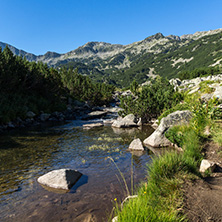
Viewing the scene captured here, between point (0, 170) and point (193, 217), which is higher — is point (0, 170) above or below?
below

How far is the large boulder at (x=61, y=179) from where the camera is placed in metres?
7.25

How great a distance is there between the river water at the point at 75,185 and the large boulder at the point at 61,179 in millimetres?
251

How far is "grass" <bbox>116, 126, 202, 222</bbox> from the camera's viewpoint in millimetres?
3066

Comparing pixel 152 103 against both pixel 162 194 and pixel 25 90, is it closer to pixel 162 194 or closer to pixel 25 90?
pixel 162 194

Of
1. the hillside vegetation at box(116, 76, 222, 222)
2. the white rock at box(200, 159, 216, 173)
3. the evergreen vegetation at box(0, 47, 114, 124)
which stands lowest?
the white rock at box(200, 159, 216, 173)

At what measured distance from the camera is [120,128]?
77.4ft

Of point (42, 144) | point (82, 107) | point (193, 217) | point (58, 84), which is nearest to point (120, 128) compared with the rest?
point (42, 144)

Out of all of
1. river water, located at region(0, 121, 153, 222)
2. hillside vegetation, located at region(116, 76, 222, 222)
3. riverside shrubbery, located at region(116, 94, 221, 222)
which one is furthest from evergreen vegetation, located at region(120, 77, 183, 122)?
riverside shrubbery, located at region(116, 94, 221, 222)

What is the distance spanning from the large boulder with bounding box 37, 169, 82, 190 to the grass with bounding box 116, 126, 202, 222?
3006 mm

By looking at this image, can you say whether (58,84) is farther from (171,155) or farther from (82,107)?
(171,155)

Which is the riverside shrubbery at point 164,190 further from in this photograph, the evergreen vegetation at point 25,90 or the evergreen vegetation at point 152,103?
the evergreen vegetation at point 25,90

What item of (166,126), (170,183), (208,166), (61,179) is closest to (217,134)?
(208,166)

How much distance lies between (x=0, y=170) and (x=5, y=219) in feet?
16.0

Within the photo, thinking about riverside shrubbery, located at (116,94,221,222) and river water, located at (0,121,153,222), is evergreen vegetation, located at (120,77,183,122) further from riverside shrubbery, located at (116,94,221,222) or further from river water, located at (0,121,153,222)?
riverside shrubbery, located at (116,94,221,222)
